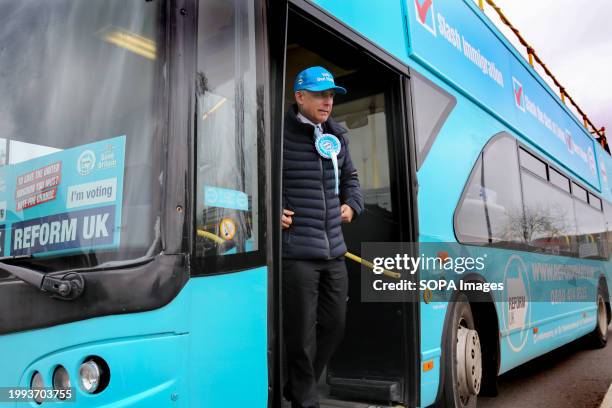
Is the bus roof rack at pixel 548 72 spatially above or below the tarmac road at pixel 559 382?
above

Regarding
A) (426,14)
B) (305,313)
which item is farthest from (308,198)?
(426,14)

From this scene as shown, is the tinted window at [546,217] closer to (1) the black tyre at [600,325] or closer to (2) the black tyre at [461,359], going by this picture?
(2) the black tyre at [461,359]

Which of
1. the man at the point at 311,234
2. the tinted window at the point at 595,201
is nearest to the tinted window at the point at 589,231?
the tinted window at the point at 595,201

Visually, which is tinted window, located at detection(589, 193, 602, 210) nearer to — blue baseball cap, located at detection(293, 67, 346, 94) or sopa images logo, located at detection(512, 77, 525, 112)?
sopa images logo, located at detection(512, 77, 525, 112)

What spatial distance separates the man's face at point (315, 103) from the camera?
3.13 meters

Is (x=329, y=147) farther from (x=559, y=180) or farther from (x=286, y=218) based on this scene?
(x=559, y=180)

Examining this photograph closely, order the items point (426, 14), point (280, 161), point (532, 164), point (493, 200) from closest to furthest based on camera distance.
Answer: point (280, 161) < point (426, 14) < point (493, 200) < point (532, 164)

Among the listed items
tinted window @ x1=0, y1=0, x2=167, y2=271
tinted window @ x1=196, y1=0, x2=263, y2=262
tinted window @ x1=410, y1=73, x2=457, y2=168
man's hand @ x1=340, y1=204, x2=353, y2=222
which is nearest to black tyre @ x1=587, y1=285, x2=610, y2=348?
tinted window @ x1=410, y1=73, x2=457, y2=168

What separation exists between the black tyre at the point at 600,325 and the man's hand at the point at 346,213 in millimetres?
6796

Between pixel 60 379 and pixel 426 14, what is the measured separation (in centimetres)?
348

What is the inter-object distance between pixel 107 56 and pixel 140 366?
1.22m

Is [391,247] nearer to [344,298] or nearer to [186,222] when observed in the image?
[344,298]

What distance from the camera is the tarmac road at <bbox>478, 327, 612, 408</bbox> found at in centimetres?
508

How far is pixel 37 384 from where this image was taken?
80.7 inches
